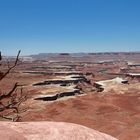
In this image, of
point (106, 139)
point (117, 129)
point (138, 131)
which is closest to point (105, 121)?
point (117, 129)

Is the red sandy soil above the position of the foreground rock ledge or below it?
below

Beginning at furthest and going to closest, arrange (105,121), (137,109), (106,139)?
1. (137,109)
2. (105,121)
3. (106,139)

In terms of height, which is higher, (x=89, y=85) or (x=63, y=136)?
(x=63, y=136)

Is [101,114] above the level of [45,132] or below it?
Result: below

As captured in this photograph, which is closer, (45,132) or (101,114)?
(45,132)

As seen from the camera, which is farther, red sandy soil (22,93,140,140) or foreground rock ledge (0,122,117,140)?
red sandy soil (22,93,140,140)

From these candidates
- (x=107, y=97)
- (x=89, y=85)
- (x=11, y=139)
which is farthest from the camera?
(x=89, y=85)

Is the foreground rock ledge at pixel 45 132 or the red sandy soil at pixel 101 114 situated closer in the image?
the foreground rock ledge at pixel 45 132

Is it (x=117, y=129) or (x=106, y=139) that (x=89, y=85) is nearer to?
(x=117, y=129)
